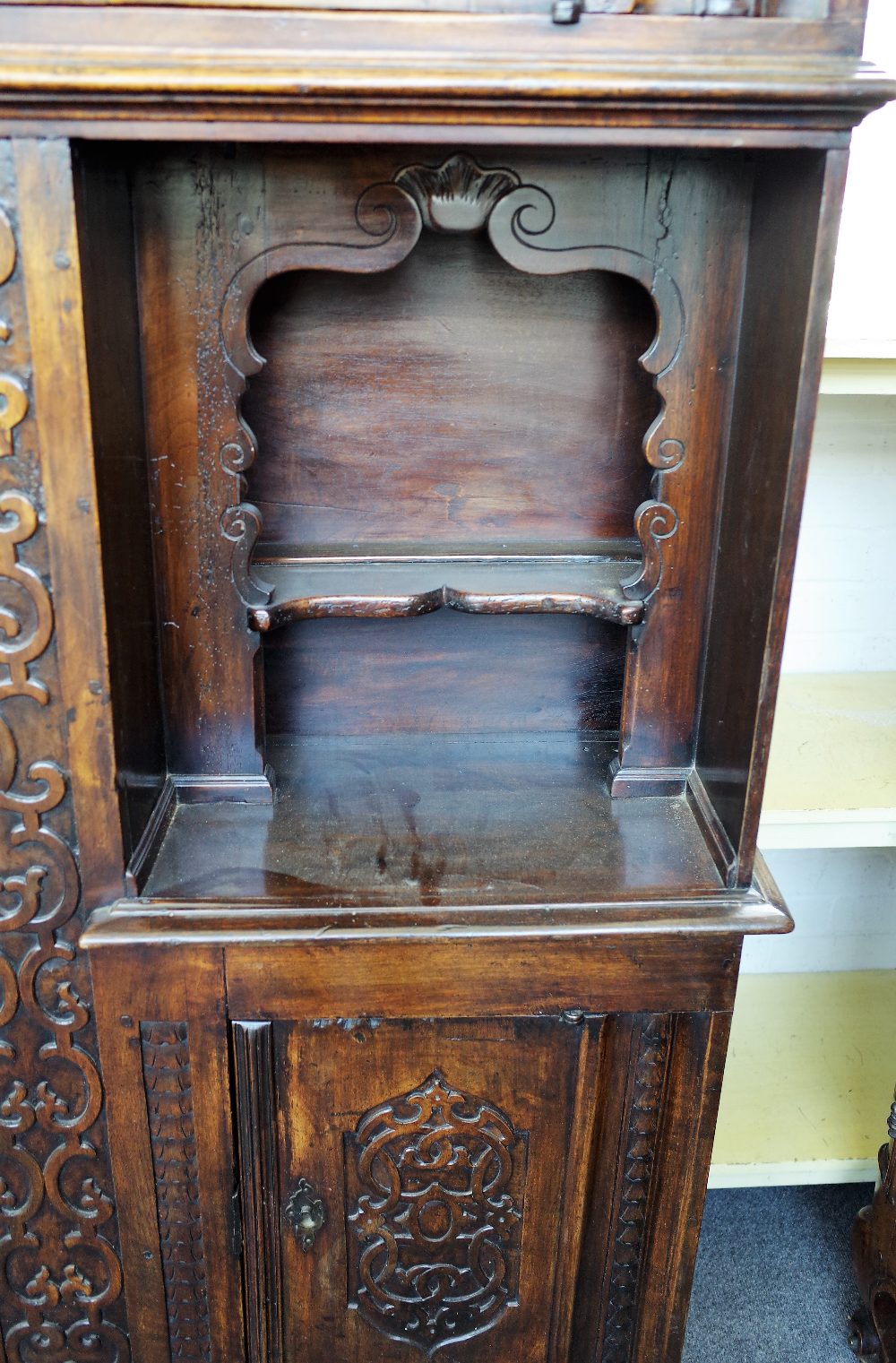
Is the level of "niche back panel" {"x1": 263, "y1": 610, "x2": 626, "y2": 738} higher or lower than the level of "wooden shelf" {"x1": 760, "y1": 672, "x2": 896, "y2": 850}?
higher

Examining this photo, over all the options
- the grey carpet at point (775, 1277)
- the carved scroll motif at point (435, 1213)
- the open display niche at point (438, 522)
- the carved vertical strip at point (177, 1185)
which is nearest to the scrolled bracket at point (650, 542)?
the open display niche at point (438, 522)

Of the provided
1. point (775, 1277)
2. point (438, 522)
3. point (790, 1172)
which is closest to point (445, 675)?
point (438, 522)

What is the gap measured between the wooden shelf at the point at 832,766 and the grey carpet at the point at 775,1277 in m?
0.76

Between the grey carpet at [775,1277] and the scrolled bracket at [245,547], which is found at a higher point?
the scrolled bracket at [245,547]

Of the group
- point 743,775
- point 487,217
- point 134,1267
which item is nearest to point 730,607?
point 743,775

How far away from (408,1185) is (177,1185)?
0.28m

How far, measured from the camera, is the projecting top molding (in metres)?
0.99

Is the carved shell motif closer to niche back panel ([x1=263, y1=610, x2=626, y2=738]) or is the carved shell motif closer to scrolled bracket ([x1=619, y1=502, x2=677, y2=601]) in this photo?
scrolled bracket ([x1=619, y1=502, x2=677, y2=601])

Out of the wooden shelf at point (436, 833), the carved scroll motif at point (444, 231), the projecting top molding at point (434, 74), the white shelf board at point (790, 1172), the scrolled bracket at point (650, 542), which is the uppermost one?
the projecting top molding at point (434, 74)

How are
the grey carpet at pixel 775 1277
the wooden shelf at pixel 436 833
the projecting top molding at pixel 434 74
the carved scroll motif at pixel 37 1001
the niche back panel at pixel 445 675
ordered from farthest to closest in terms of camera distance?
the grey carpet at pixel 775 1277
the niche back panel at pixel 445 675
the wooden shelf at pixel 436 833
the carved scroll motif at pixel 37 1001
the projecting top molding at pixel 434 74

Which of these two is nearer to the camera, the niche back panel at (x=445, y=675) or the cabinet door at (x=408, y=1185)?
the cabinet door at (x=408, y=1185)

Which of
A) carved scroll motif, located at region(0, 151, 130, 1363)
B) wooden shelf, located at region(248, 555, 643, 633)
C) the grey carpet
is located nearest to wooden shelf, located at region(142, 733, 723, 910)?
carved scroll motif, located at region(0, 151, 130, 1363)

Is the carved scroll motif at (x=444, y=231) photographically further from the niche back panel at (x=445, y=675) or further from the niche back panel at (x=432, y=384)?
→ the niche back panel at (x=445, y=675)

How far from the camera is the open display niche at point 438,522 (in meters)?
1.23
